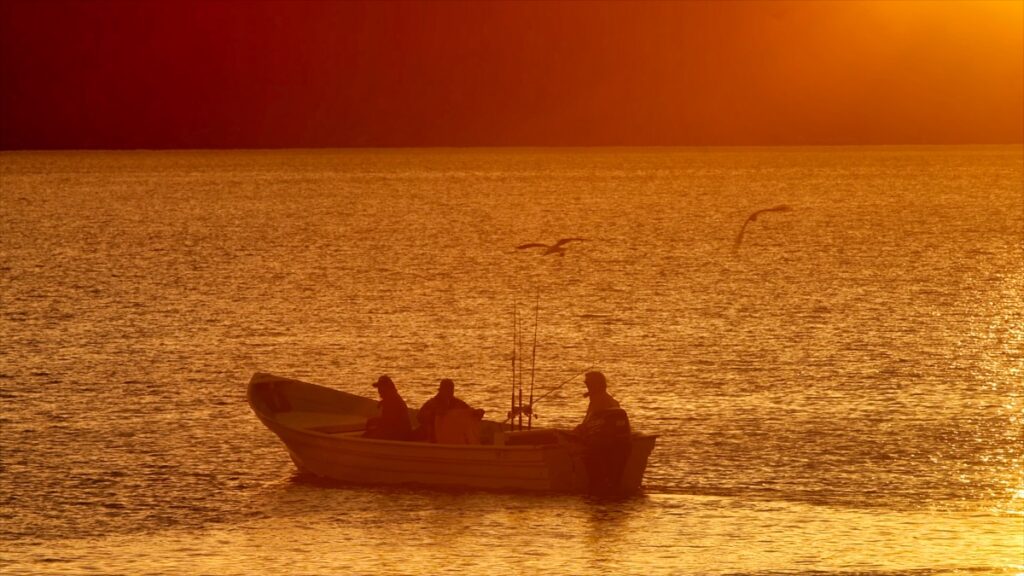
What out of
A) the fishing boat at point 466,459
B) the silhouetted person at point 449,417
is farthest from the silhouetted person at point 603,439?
the silhouetted person at point 449,417

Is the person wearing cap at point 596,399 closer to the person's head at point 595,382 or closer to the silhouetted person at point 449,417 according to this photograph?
the person's head at point 595,382

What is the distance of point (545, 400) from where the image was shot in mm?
37125

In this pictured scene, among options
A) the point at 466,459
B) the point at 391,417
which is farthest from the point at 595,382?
the point at 391,417

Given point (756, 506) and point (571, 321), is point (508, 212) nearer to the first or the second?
point (571, 321)

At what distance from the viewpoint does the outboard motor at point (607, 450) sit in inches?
1003

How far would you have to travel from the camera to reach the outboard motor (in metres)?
25.5

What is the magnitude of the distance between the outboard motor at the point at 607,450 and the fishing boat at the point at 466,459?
0.39 ft

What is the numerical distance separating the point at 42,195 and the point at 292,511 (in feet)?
562

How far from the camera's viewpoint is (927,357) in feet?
145

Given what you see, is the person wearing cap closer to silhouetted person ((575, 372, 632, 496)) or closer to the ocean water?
silhouetted person ((575, 372, 632, 496))

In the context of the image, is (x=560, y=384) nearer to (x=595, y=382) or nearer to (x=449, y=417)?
(x=449, y=417)

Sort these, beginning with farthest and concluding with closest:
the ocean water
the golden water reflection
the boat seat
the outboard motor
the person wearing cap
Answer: the boat seat, the person wearing cap, the outboard motor, the ocean water, the golden water reflection

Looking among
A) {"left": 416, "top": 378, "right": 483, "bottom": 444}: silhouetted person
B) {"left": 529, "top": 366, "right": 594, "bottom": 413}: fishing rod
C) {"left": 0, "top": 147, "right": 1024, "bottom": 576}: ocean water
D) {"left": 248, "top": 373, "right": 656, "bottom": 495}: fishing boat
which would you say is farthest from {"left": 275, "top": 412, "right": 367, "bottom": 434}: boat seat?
{"left": 529, "top": 366, "right": 594, "bottom": 413}: fishing rod

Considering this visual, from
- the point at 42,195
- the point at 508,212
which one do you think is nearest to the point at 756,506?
the point at 508,212
